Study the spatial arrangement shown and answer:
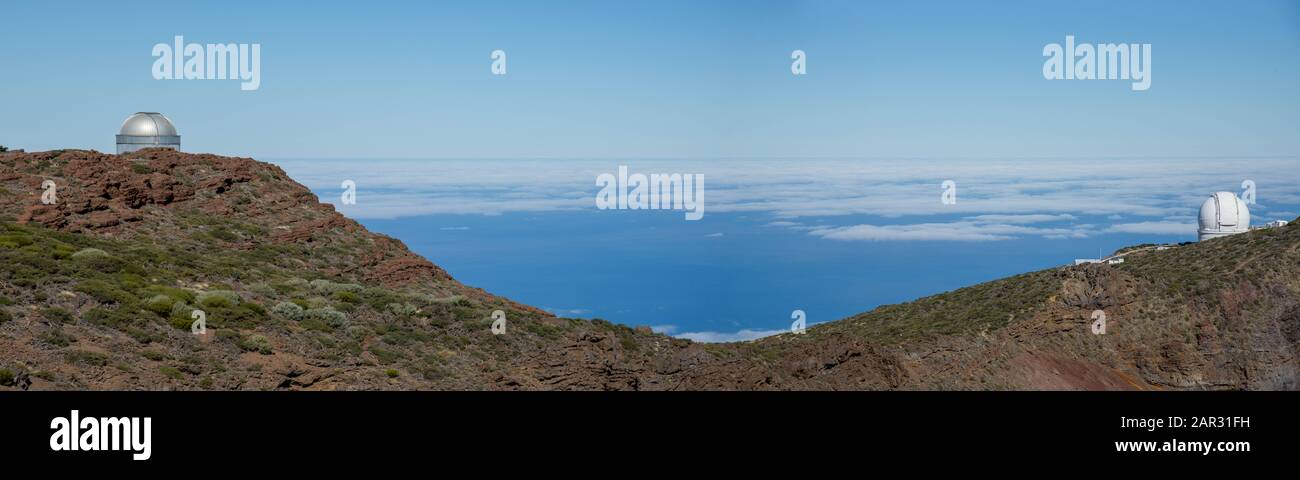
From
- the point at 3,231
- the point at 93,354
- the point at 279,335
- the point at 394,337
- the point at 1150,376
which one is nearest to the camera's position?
the point at 93,354

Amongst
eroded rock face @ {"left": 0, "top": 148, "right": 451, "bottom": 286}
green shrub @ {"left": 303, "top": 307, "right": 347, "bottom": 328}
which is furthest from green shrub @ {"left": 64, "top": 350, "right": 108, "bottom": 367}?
eroded rock face @ {"left": 0, "top": 148, "right": 451, "bottom": 286}

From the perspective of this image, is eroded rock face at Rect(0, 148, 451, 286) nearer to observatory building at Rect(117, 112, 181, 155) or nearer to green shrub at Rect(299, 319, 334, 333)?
observatory building at Rect(117, 112, 181, 155)

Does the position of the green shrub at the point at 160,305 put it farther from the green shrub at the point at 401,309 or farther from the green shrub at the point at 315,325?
the green shrub at the point at 401,309

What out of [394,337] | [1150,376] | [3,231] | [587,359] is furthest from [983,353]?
[3,231]

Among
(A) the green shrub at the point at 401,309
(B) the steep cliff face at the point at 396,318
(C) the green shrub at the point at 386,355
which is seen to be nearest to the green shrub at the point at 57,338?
(B) the steep cliff face at the point at 396,318

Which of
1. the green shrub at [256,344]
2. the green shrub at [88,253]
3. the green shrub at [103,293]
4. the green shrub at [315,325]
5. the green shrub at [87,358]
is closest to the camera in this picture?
the green shrub at [87,358]
